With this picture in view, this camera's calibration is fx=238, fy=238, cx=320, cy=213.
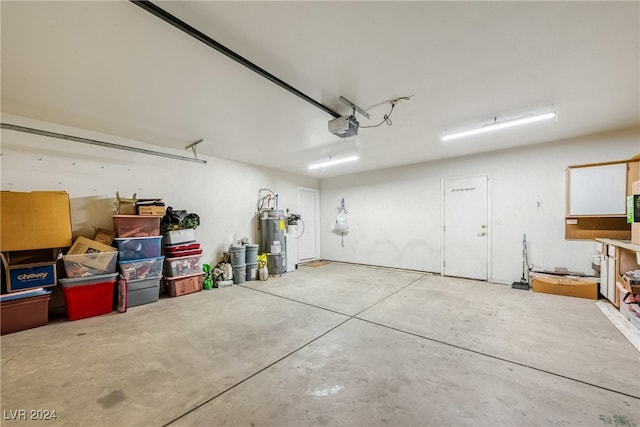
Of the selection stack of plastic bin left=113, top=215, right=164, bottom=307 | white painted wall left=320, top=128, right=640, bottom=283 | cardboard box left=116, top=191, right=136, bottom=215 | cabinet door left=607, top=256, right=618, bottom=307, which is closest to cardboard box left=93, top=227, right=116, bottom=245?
stack of plastic bin left=113, top=215, right=164, bottom=307

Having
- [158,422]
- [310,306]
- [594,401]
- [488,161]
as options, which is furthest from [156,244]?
[488,161]

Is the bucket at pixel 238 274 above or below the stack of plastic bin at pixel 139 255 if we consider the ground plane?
below

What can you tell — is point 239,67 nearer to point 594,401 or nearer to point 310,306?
point 310,306

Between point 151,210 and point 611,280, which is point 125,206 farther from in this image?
point 611,280

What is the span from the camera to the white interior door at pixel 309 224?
720cm

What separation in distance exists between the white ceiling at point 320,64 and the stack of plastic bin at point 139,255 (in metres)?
1.45

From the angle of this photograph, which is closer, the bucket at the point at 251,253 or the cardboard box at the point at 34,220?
the cardboard box at the point at 34,220

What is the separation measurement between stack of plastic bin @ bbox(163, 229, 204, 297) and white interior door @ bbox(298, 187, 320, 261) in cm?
317

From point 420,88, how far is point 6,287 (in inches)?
211

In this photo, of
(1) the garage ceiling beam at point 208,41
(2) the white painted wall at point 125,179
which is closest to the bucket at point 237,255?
(2) the white painted wall at point 125,179

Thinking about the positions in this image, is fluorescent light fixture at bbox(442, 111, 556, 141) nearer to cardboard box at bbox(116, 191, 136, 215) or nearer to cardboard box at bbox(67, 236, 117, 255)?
cardboard box at bbox(116, 191, 136, 215)

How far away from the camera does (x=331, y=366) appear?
2105 mm

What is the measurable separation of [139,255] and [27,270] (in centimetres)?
112

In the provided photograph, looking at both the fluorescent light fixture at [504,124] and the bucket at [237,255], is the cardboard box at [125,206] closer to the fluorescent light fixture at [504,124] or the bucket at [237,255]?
the bucket at [237,255]
